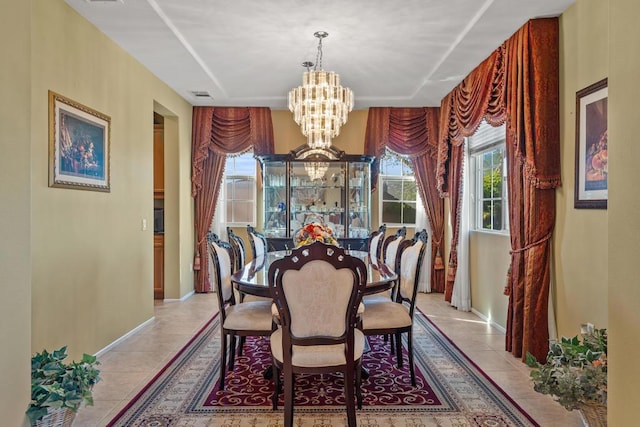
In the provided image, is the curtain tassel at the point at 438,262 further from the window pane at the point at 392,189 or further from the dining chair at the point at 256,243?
the dining chair at the point at 256,243

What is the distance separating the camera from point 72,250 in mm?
3115

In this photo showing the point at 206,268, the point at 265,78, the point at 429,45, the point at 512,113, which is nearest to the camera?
the point at 512,113

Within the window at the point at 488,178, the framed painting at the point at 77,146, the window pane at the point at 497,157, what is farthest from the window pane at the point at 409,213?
the framed painting at the point at 77,146

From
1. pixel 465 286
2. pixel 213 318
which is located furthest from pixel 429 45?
pixel 213 318

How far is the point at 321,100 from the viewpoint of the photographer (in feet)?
12.1

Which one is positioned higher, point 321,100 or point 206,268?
point 321,100

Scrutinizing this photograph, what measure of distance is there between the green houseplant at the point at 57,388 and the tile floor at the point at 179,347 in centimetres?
55

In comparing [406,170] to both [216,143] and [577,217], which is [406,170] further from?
[577,217]

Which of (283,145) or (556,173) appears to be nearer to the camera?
(556,173)

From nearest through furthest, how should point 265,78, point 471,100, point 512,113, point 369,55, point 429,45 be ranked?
point 512,113 → point 429,45 → point 369,55 → point 471,100 → point 265,78

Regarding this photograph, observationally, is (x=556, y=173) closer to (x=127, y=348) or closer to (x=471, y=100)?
(x=471, y=100)
